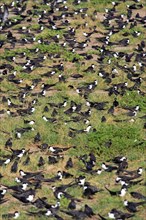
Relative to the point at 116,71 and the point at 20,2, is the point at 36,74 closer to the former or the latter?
the point at 116,71

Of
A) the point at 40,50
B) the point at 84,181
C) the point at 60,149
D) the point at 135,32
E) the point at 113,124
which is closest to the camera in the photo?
the point at 84,181

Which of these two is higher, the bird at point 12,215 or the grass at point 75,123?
the bird at point 12,215

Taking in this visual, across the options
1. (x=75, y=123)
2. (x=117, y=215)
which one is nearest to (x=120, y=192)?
(x=117, y=215)

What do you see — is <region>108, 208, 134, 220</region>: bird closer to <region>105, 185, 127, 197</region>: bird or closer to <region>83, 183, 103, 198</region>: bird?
<region>105, 185, 127, 197</region>: bird

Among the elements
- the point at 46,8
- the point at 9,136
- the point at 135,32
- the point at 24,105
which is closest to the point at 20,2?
the point at 46,8

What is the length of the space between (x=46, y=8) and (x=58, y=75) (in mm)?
10766

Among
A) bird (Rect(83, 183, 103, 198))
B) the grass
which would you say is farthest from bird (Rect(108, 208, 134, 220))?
bird (Rect(83, 183, 103, 198))

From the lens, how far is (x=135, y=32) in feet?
113

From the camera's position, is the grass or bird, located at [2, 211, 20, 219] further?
the grass

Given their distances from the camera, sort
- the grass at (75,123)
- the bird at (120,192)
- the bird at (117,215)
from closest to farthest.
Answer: the bird at (117,215), the bird at (120,192), the grass at (75,123)

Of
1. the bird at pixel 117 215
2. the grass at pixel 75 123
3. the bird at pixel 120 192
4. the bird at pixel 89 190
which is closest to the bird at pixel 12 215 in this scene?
the grass at pixel 75 123

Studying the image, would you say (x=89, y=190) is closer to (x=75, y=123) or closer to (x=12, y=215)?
(x=12, y=215)

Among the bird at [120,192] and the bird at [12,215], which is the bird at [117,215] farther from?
the bird at [12,215]

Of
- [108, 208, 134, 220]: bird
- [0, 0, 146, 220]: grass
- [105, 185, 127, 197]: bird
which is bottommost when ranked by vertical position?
[0, 0, 146, 220]: grass
